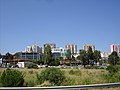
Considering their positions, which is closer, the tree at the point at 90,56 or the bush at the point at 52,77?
the bush at the point at 52,77

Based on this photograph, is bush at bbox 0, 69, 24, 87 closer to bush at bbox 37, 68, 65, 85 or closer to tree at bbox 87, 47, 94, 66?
bush at bbox 37, 68, 65, 85

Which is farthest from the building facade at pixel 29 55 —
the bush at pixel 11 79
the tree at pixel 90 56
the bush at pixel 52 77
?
the bush at pixel 11 79

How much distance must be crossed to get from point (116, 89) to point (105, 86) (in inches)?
46.4

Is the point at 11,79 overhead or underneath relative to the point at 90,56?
underneath

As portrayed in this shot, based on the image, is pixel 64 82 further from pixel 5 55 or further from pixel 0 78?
pixel 5 55

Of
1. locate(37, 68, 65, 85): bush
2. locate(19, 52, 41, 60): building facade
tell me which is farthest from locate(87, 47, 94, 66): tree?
locate(37, 68, 65, 85): bush

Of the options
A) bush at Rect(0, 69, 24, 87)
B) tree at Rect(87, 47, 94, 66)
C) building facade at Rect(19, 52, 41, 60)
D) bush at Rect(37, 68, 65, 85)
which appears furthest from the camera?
building facade at Rect(19, 52, 41, 60)

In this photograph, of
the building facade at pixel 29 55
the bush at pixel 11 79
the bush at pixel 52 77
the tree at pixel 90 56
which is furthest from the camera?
the building facade at pixel 29 55

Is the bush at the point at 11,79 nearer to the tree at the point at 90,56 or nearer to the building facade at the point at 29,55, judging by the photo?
the tree at the point at 90,56

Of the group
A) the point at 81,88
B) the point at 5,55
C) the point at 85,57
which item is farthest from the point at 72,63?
the point at 81,88

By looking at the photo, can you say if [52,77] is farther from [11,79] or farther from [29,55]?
[29,55]

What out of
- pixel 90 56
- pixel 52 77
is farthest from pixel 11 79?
pixel 90 56

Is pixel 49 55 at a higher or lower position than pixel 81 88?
higher

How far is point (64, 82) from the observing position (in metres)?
25.5
